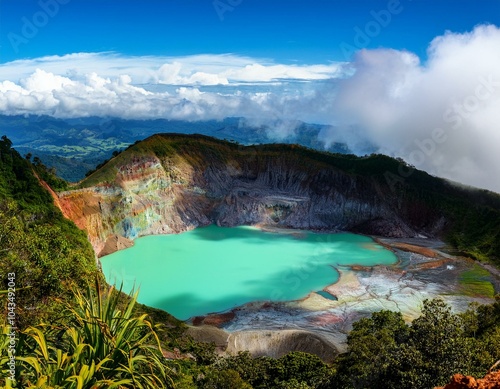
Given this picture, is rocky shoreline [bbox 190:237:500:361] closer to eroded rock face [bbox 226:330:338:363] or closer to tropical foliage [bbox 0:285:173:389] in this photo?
eroded rock face [bbox 226:330:338:363]

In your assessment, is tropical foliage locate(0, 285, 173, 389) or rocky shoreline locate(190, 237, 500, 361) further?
rocky shoreline locate(190, 237, 500, 361)

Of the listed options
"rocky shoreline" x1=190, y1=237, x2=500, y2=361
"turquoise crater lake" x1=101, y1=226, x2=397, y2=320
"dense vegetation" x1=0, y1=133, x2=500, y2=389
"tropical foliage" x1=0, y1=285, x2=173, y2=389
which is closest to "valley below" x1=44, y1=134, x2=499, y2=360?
"rocky shoreline" x1=190, y1=237, x2=500, y2=361

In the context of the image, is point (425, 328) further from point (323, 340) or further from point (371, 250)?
point (371, 250)

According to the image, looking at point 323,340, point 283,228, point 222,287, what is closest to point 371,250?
point 283,228

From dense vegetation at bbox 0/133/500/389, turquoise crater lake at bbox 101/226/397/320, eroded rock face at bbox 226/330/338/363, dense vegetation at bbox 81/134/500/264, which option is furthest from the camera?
dense vegetation at bbox 81/134/500/264

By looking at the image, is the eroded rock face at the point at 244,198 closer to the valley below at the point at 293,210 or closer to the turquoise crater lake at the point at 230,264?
the valley below at the point at 293,210

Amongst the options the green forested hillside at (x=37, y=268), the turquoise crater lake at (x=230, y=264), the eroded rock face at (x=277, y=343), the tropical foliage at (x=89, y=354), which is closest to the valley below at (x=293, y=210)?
the eroded rock face at (x=277, y=343)

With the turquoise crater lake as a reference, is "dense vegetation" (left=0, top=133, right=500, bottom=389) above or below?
above
